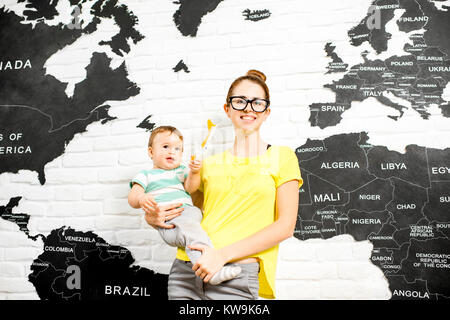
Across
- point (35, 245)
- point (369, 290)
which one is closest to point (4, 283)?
point (35, 245)

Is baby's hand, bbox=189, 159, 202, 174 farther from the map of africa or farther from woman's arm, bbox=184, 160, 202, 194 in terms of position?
the map of africa

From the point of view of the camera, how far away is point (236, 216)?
4.14ft

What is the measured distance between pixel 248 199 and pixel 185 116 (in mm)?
744

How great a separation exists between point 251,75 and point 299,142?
474mm

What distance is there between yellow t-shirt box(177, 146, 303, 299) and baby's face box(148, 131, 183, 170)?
0.59 ft

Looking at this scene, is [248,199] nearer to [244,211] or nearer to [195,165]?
[244,211]

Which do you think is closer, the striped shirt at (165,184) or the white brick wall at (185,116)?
the striped shirt at (165,184)

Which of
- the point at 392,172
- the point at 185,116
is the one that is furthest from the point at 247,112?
the point at 392,172

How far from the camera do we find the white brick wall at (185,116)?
5.59 feet

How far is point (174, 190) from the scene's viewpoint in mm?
1383

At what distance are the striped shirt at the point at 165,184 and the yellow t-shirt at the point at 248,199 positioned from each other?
0.38 ft

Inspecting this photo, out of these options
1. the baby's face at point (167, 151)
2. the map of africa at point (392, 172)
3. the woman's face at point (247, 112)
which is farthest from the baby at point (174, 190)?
the map of africa at point (392, 172)

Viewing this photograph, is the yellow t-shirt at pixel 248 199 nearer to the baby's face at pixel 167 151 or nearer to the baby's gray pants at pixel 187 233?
the baby's gray pants at pixel 187 233

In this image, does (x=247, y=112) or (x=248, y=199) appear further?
(x=247, y=112)
